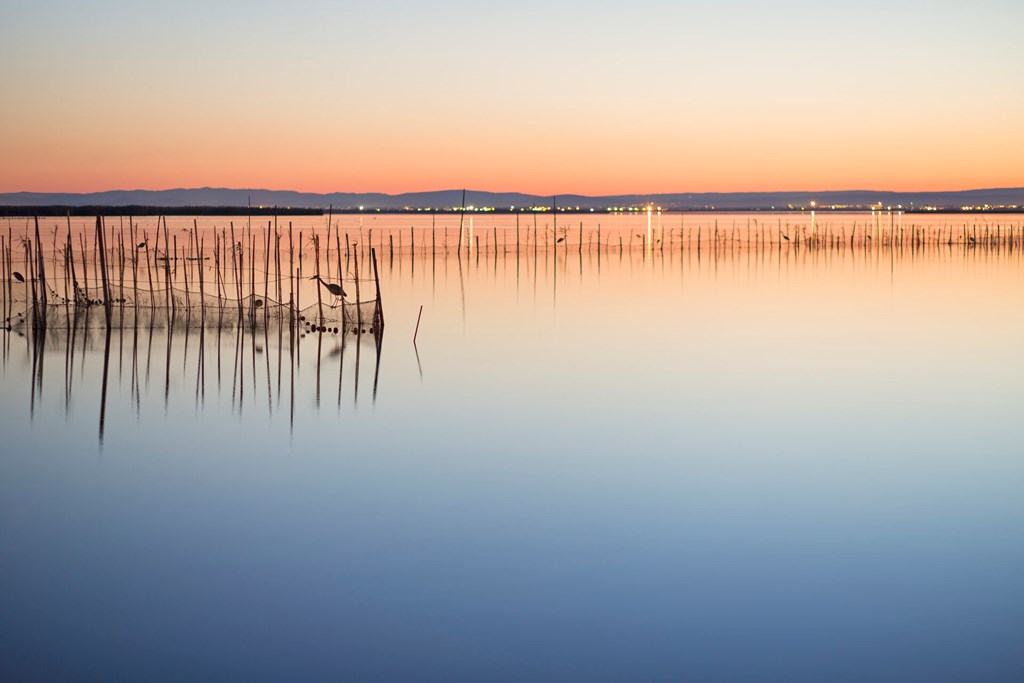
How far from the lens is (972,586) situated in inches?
207

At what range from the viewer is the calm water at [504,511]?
4.56 metres

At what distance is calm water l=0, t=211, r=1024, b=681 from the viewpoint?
4562 millimetres

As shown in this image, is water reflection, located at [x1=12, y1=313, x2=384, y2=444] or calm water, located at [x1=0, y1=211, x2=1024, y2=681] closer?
calm water, located at [x1=0, y1=211, x2=1024, y2=681]

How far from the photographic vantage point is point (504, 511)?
6.55 m

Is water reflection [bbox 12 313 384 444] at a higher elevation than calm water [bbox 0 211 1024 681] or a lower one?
higher

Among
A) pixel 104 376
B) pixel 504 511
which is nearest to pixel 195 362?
pixel 104 376

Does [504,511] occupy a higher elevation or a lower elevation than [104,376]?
lower

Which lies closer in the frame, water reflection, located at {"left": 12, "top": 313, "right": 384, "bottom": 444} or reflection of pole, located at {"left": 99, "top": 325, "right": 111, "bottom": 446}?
reflection of pole, located at {"left": 99, "top": 325, "right": 111, "bottom": 446}

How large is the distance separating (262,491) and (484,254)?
33.3 meters

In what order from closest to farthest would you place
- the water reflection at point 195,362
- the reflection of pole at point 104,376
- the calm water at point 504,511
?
the calm water at point 504,511 → the reflection of pole at point 104,376 → the water reflection at point 195,362

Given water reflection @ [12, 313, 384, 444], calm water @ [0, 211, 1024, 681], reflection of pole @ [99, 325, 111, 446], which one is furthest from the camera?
water reflection @ [12, 313, 384, 444]

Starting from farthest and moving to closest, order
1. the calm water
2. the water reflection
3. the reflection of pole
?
the water reflection
the reflection of pole
the calm water

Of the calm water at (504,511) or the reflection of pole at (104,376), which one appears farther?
the reflection of pole at (104,376)

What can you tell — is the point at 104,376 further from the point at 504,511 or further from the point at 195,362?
the point at 504,511
